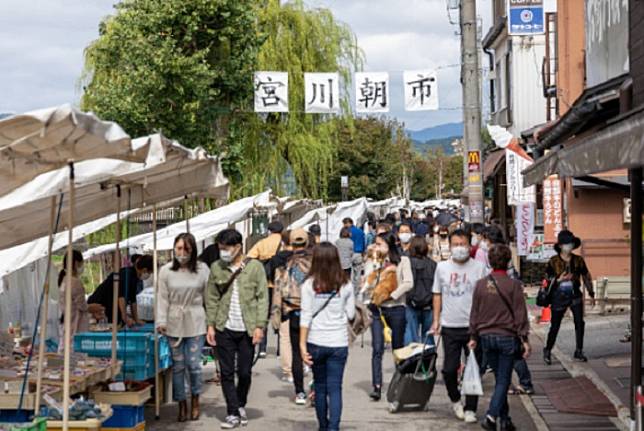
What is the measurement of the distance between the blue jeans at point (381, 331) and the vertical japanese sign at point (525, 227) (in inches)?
451

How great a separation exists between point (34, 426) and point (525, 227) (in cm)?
1702

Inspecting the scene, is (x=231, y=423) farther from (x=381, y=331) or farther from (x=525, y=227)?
(x=525, y=227)

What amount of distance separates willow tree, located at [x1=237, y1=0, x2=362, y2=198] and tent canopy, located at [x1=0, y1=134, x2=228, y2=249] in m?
21.1

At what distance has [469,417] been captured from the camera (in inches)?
423

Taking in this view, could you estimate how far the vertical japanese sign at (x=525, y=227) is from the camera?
22922mm

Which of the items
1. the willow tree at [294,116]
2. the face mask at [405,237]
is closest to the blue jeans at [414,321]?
the face mask at [405,237]

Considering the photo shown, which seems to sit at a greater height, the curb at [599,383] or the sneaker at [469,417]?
the sneaker at [469,417]

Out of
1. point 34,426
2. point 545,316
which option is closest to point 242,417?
point 34,426

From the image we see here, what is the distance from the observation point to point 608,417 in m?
10.9

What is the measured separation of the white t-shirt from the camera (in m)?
10.7

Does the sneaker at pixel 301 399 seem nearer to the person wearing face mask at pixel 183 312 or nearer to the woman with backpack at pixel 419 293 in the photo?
the person wearing face mask at pixel 183 312

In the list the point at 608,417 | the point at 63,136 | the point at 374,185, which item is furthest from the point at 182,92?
the point at 374,185

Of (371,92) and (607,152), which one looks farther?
(371,92)

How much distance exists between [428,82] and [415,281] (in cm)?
1266
